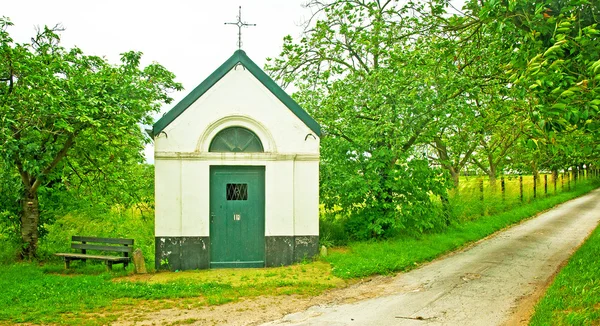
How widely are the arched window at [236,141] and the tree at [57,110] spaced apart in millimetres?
1669

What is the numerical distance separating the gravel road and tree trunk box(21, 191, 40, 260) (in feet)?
24.7

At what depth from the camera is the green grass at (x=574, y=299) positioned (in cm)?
616

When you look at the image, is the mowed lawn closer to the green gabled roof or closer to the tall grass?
the green gabled roof

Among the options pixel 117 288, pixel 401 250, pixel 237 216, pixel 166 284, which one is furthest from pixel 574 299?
pixel 117 288

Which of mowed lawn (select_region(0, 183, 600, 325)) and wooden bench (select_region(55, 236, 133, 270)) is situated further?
wooden bench (select_region(55, 236, 133, 270))

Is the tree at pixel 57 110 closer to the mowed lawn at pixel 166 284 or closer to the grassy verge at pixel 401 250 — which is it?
the mowed lawn at pixel 166 284

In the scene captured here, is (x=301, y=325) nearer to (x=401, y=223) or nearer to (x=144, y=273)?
(x=144, y=273)

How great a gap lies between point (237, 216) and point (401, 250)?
169 inches

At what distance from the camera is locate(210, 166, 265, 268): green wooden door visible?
34.7 feet

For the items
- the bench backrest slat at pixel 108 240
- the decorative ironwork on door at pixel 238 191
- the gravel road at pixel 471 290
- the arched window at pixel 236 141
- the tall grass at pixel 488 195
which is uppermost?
the arched window at pixel 236 141

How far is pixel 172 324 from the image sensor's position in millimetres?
6867

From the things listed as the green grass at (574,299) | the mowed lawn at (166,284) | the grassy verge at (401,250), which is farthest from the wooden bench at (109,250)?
the green grass at (574,299)

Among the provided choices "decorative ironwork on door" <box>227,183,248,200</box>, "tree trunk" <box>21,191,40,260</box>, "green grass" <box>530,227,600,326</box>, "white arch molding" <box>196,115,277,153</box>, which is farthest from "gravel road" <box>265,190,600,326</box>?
"tree trunk" <box>21,191,40,260</box>

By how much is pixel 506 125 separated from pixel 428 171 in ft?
17.3
